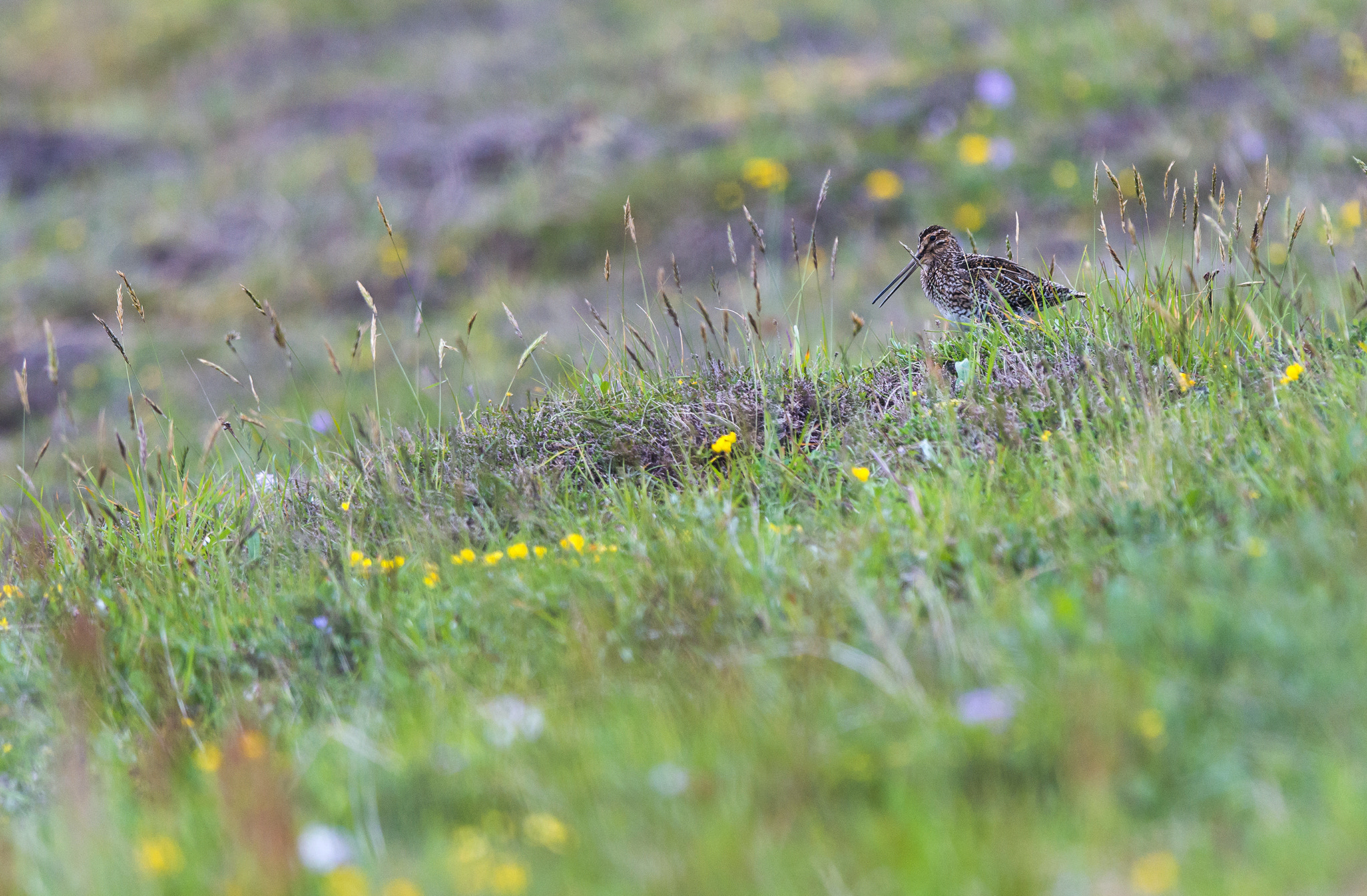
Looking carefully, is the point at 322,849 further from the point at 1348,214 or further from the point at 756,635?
the point at 1348,214

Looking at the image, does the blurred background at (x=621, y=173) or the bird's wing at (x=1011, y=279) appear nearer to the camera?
the bird's wing at (x=1011, y=279)

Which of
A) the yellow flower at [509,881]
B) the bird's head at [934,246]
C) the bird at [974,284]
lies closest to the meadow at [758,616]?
the yellow flower at [509,881]

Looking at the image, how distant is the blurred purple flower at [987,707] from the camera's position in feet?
7.01

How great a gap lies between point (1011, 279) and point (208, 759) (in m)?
3.29

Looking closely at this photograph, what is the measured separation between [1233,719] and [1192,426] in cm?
128

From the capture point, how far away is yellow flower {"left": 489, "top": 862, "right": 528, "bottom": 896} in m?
1.92

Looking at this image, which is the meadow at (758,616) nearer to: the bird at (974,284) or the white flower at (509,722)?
the white flower at (509,722)

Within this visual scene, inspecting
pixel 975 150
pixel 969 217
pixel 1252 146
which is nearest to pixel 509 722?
pixel 969 217

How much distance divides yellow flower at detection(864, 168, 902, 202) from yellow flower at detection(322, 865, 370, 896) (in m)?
7.84

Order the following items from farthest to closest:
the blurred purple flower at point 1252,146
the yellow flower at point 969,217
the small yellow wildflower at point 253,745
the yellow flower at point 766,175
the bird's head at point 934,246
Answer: the yellow flower at point 766,175, the yellow flower at point 969,217, the blurred purple flower at point 1252,146, the bird's head at point 934,246, the small yellow wildflower at point 253,745

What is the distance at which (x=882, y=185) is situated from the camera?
915cm

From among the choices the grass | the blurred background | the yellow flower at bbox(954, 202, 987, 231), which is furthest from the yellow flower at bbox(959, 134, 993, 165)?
the grass

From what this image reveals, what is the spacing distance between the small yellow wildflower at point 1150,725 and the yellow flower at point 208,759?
5.73ft

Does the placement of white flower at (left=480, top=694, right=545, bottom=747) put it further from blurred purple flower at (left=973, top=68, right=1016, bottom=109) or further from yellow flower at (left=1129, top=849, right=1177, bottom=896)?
blurred purple flower at (left=973, top=68, right=1016, bottom=109)
